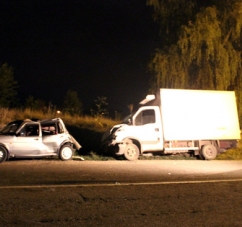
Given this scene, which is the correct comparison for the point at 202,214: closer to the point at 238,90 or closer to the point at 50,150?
the point at 50,150

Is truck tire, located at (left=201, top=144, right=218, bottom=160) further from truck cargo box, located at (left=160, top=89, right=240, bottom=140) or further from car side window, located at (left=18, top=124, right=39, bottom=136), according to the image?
car side window, located at (left=18, top=124, right=39, bottom=136)

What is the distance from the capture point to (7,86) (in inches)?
1613

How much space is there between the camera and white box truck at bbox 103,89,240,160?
61.6 feet

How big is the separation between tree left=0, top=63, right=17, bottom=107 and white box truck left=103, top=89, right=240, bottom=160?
23.5 meters

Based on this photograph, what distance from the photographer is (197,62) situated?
25031 mm

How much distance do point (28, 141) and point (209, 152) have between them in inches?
326

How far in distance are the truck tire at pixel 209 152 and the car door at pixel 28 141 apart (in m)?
7.41

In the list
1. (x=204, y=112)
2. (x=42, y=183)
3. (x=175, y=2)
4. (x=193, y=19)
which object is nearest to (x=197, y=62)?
(x=193, y=19)

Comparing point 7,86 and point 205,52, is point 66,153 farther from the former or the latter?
point 7,86

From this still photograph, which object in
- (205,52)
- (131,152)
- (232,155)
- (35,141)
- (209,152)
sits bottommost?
(232,155)

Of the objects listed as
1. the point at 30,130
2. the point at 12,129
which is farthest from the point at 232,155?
the point at 12,129

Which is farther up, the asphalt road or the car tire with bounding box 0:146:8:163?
the car tire with bounding box 0:146:8:163

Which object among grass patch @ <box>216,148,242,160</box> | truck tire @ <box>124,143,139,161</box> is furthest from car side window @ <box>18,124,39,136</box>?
grass patch @ <box>216,148,242,160</box>

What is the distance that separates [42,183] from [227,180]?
524cm
